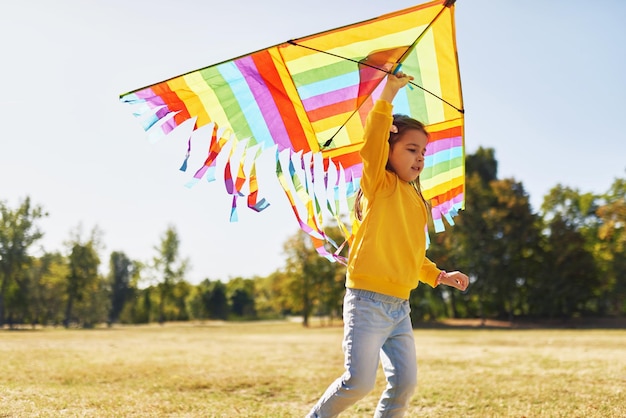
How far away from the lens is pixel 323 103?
4102mm

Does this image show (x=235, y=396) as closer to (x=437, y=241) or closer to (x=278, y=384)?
(x=278, y=384)

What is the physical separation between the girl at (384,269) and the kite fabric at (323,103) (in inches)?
20.1

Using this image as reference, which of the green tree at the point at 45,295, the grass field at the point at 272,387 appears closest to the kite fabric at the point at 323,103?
the grass field at the point at 272,387

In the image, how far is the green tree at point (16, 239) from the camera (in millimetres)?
41219

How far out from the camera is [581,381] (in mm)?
7012

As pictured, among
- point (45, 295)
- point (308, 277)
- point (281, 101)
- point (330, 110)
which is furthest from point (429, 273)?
point (45, 295)

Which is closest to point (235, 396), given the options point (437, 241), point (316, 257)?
point (437, 241)

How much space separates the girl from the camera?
3064 mm

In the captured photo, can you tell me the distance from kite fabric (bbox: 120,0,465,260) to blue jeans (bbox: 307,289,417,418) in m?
0.94

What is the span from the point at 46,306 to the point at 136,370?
50102mm

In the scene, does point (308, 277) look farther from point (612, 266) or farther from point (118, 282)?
point (118, 282)

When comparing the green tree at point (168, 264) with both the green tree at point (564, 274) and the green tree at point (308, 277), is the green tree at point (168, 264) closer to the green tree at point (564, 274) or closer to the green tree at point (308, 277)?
the green tree at point (308, 277)

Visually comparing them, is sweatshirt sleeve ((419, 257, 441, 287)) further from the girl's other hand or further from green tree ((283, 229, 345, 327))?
green tree ((283, 229, 345, 327))

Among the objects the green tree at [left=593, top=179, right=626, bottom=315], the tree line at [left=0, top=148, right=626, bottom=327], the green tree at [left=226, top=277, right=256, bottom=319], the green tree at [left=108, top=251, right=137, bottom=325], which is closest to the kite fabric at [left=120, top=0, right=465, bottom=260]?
the tree line at [left=0, top=148, right=626, bottom=327]
